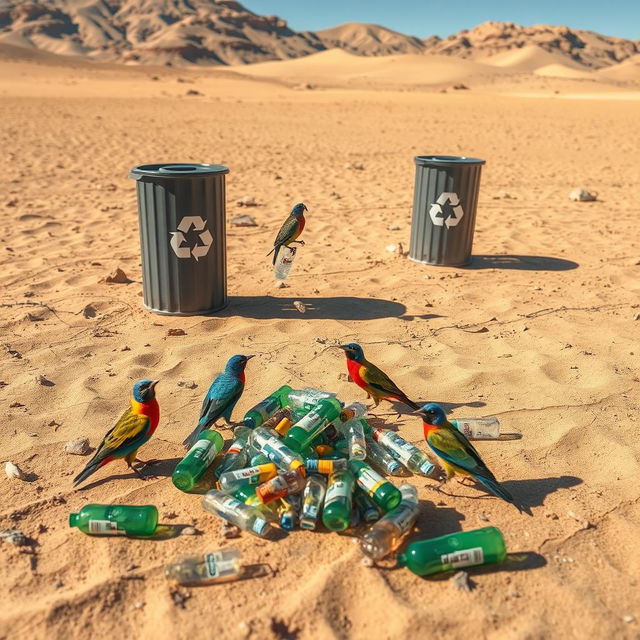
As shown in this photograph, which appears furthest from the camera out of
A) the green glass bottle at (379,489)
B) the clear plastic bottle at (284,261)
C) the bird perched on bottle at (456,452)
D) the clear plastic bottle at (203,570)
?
the clear plastic bottle at (284,261)

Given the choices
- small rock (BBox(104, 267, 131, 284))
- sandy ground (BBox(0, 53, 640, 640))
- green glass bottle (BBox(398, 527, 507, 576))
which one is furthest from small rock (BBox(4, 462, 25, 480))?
small rock (BBox(104, 267, 131, 284))

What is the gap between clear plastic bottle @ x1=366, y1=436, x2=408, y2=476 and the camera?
346 cm

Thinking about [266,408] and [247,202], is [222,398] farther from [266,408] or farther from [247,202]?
[247,202]

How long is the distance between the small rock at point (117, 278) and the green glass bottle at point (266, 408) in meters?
3.02

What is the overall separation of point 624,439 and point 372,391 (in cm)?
152

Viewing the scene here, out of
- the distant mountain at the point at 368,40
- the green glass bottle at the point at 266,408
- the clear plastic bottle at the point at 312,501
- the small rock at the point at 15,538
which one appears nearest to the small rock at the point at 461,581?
the clear plastic bottle at the point at 312,501

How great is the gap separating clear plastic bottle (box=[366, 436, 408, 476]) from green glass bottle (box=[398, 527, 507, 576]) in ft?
2.18

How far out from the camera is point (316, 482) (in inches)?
125

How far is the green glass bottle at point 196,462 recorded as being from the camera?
3.26m

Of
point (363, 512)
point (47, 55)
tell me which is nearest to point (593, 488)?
point (363, 512)

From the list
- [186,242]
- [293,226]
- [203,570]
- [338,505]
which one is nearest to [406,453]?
[338,505]

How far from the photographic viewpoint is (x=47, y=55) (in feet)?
194

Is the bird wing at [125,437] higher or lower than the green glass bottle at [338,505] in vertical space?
higher

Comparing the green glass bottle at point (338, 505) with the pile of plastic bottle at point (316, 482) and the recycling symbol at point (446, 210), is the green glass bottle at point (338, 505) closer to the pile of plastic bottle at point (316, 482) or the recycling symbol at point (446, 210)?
the pile of plastic bottle at point (316, 482)
